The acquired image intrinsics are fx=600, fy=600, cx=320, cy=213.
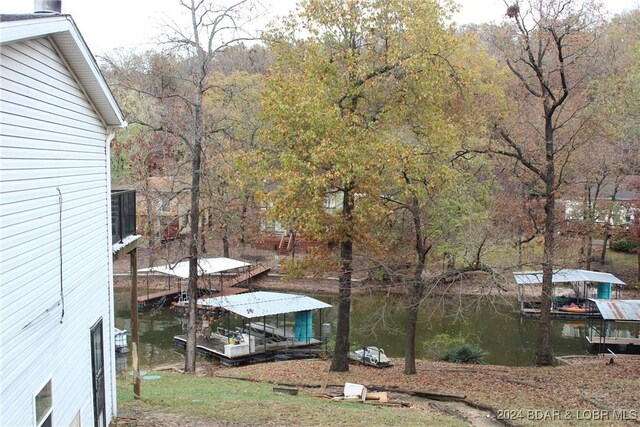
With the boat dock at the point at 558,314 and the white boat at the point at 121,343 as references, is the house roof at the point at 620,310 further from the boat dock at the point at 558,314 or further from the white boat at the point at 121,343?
the white boat at the point at 121,343

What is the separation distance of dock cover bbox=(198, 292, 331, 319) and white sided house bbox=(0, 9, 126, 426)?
13.2 meters

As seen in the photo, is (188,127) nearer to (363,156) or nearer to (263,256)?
(363,156)

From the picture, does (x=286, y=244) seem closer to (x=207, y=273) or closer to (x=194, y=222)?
(x=207, y=273)

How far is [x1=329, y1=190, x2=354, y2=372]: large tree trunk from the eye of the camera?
1716 cm

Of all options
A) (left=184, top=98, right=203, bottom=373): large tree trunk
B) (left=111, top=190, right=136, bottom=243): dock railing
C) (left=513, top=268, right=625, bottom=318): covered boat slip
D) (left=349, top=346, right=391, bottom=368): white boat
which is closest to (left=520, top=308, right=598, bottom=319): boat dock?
(left=513, top=268, right=625, bottom=318): covered boat slip

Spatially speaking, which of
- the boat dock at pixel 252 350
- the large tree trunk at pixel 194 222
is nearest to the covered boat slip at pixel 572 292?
the boat dock at pixel 252 350

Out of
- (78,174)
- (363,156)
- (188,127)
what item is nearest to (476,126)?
(363,156)

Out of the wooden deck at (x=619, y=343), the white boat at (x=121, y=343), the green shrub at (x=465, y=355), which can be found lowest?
the wooden deck at (x=619, y=343)

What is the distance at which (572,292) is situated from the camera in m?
33.1

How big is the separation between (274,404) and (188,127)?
843cm

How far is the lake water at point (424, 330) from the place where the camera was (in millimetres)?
23719

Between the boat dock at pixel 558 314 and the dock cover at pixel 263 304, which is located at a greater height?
the dock cover at pixel 263 304

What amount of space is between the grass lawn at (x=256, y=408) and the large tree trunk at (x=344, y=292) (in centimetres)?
365

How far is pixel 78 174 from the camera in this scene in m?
8.23
